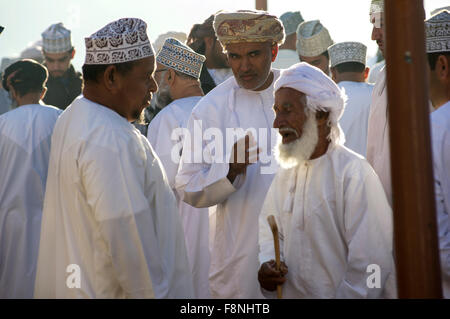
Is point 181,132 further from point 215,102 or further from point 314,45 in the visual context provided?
point 314,45

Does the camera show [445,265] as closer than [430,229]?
No

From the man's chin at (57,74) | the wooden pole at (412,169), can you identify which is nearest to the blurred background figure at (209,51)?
the man's chin at (57,74)

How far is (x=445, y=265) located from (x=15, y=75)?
159 inches

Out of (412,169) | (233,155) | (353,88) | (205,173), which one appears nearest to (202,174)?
(205,173)

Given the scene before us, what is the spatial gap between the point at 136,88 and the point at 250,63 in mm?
1317

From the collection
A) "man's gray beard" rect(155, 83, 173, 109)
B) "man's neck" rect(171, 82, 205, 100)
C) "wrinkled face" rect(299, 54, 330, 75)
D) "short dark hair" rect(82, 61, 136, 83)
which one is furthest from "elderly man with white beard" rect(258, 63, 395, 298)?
"wrinkled face" rect(299, 54, 330, 75)

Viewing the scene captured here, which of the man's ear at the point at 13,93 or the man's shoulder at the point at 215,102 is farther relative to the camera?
the man's ear at the point at 13,93

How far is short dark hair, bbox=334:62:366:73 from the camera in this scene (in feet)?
23.5

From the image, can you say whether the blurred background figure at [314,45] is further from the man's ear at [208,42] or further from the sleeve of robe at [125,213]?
the sleeve of robe at [125,213]

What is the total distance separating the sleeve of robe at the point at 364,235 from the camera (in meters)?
3.88

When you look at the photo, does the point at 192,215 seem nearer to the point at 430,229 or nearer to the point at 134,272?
the point at 134,272

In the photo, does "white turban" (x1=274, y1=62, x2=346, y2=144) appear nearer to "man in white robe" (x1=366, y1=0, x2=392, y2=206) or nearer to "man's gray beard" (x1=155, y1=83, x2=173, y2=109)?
"man in white robe" (x1=366, y1=0, x2=392, y2=206)

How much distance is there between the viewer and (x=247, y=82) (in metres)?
5.08
